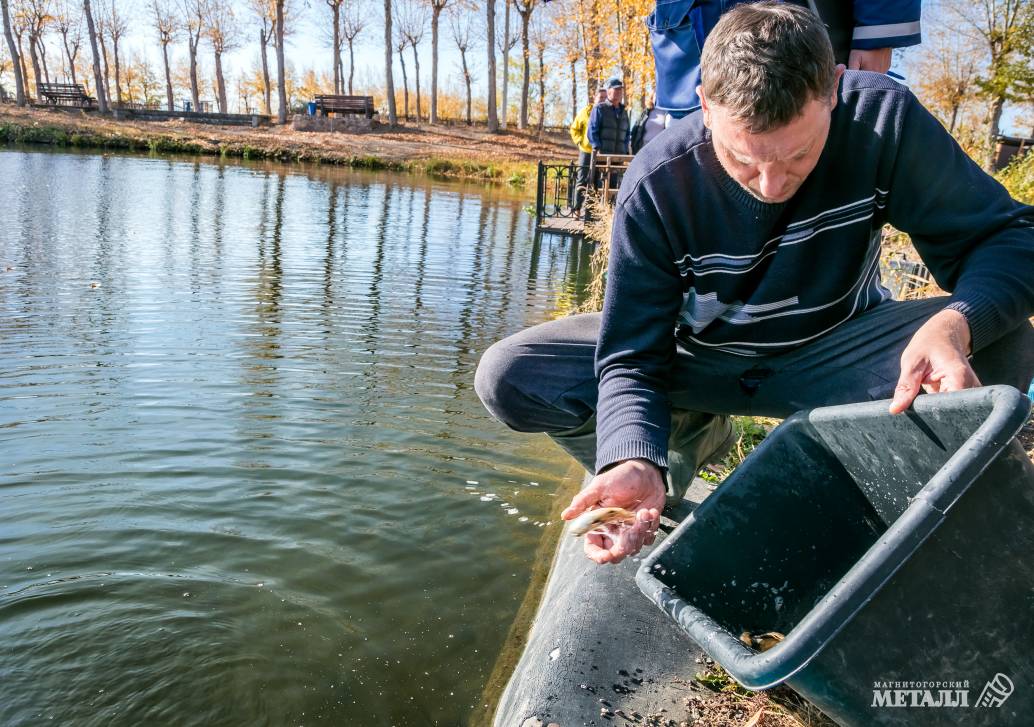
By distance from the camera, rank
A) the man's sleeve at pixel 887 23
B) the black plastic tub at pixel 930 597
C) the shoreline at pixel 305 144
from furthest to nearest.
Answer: the shoreline at pixel 305 144 → the man's sleeve at pixel 887 23 → the black plastic tub at pixel 930 597

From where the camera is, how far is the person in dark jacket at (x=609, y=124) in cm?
1146

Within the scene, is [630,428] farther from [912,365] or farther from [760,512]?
[912,365]

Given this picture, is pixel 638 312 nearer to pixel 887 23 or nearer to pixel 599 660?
pixel 599 660

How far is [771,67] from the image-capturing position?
1.56m

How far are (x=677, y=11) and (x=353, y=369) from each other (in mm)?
3082

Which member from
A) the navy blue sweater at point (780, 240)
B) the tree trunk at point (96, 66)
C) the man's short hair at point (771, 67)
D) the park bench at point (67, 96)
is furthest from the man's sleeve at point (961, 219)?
the park bench at point (67, 96)

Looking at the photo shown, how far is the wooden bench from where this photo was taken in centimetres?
3709

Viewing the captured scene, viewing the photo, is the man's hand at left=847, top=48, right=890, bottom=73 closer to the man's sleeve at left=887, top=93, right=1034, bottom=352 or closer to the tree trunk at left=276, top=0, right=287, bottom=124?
the man's sleeve at left=887, top=93, right=1034, bottom=352

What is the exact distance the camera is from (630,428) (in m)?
1.84

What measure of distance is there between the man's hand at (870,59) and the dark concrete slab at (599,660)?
1.93m

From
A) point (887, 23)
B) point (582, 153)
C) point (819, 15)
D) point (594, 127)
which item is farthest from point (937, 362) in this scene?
point (582, 153)

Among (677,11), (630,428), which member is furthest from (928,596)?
(677,11)

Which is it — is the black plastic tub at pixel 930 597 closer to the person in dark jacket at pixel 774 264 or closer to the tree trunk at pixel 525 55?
the person in dark jacket at pixel 774 264

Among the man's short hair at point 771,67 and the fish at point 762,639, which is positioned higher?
the man's short hair at point 771,67
